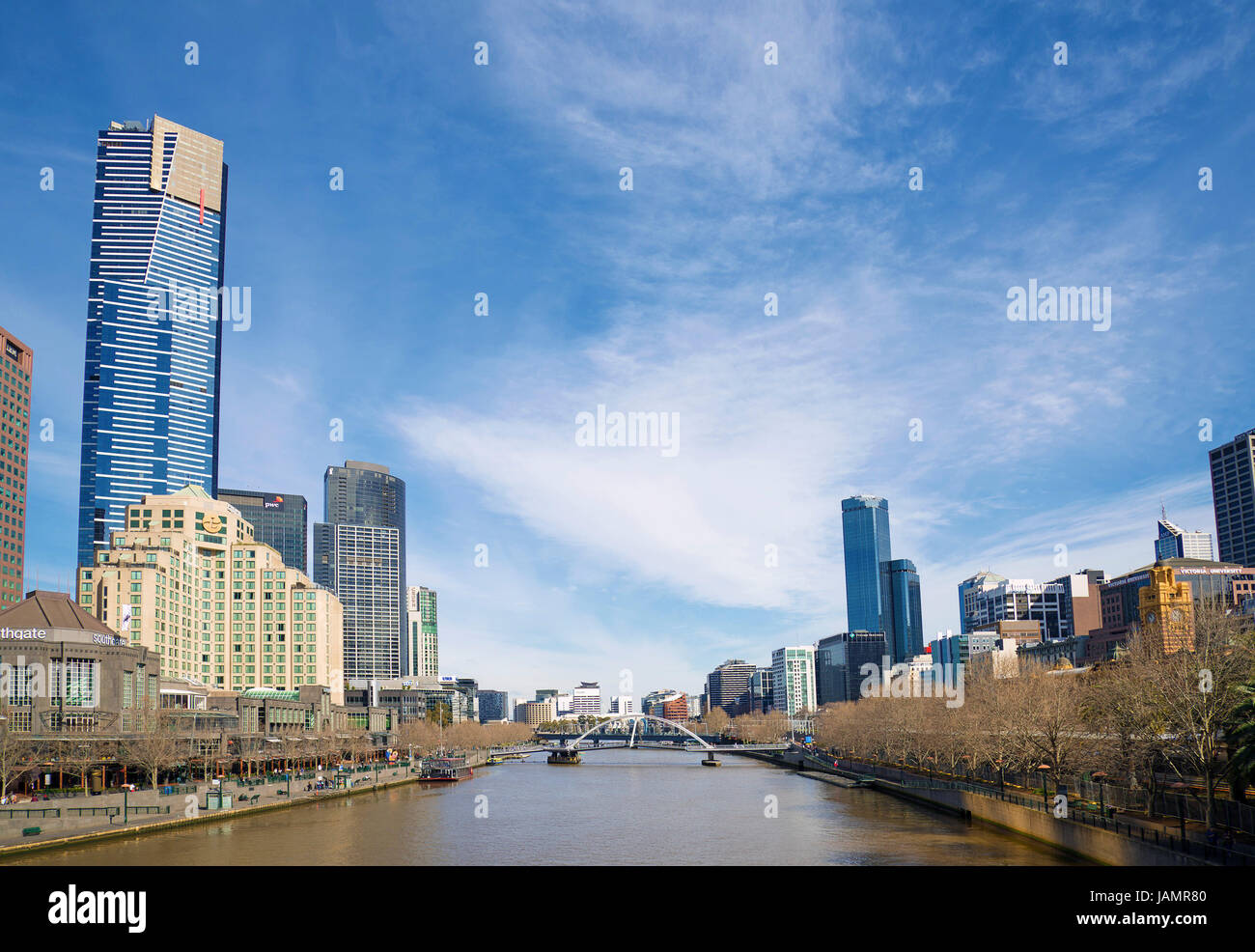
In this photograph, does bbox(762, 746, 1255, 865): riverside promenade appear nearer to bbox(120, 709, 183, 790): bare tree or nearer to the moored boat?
the moored boat

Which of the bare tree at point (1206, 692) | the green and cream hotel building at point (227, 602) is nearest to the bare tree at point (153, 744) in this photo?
the green and cream hotel building at point (227, 602)

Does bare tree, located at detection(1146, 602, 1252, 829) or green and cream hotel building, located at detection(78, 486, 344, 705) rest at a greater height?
green and cream hotel building, located at detection(78, 486, 344, 705)

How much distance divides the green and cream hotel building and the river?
2103 inches

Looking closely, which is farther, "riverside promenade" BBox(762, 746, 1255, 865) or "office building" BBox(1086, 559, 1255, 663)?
"office building" BBox(1086, 559, 1255, 663)

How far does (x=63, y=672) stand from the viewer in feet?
272

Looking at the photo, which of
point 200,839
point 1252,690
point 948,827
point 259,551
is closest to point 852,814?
point 948,827

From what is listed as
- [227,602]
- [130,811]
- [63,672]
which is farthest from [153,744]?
[227,602]

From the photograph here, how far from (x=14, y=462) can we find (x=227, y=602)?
4016 cm

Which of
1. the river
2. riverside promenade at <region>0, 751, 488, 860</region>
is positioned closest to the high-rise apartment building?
riverside promenade at <region>0, 751, 488, 860</region>

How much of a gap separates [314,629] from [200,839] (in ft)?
324

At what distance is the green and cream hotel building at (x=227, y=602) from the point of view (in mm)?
131625

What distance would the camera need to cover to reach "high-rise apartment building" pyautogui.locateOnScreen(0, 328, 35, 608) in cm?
14775
